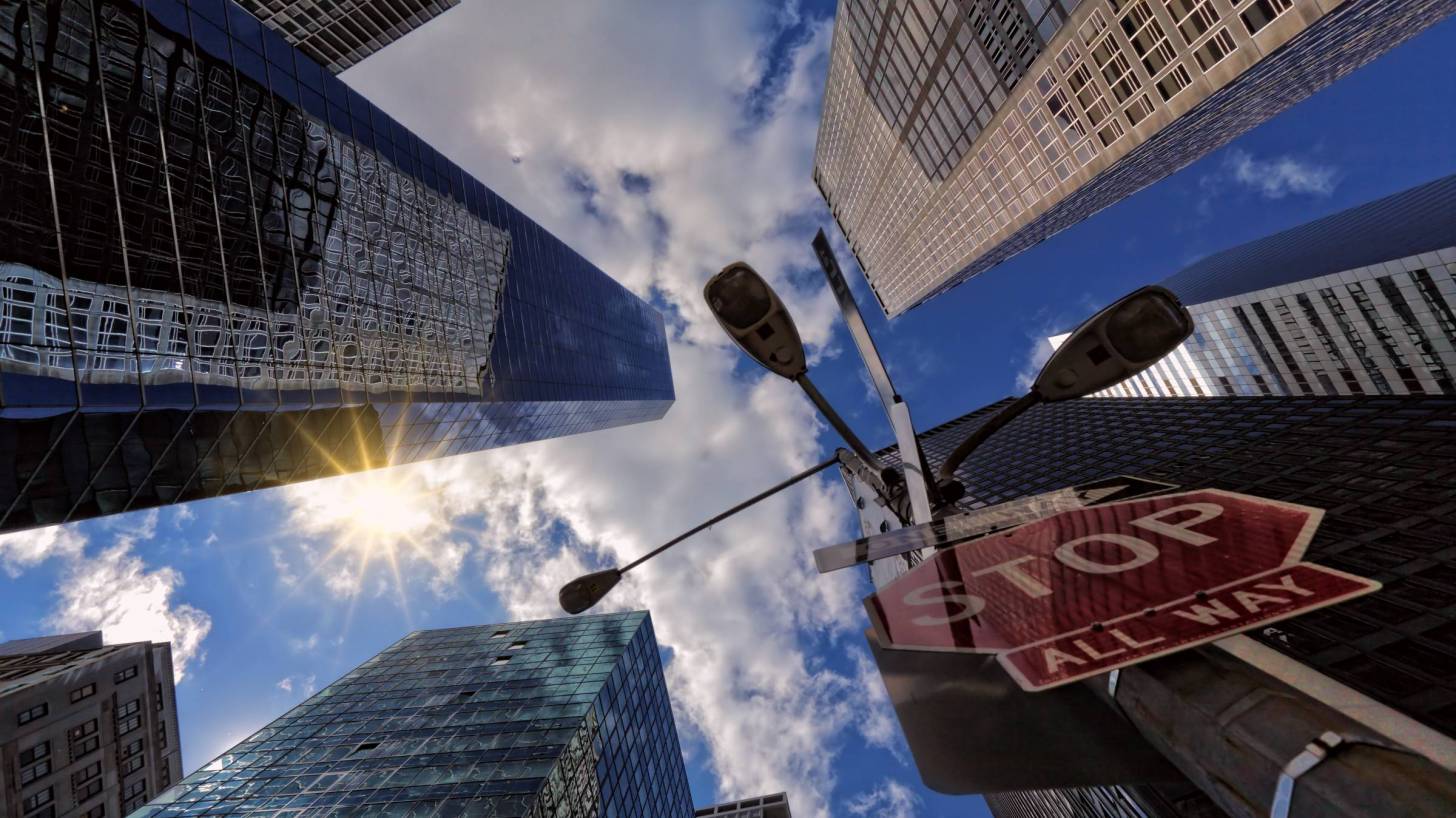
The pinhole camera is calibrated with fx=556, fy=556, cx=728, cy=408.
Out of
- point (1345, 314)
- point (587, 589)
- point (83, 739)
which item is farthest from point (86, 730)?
point (1345, 314)

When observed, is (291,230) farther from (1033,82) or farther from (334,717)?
(1033,82)

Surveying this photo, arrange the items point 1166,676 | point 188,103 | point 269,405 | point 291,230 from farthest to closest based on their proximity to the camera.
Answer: point 291,230 < point 269,405 < point 188,103 < point 1166,676

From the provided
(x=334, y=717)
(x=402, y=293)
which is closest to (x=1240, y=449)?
(x=402, y=293)

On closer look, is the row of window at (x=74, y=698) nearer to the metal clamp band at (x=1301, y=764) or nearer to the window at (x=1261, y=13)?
the metal clamp band at (x=1301, y=764)

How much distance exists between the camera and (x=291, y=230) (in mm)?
22359

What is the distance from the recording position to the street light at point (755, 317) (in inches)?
178

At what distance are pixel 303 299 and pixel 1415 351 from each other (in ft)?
312

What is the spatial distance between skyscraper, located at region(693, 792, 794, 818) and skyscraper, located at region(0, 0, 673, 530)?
8753 cm

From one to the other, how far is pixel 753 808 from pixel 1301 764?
11201 centimetres

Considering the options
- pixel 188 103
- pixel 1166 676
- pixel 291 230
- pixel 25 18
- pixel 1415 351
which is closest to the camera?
pixel 1166 676

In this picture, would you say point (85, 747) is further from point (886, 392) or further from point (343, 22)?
point (343, 22)

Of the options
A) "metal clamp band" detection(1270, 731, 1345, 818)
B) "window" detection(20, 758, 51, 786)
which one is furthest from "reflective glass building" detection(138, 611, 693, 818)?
"metal clamp band" detection(1270, 731, 1345, 818)

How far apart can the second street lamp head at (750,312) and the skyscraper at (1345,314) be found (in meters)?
48.9

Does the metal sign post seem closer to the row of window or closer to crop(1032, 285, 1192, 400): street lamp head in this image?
crop(1032, 285, 1192, 400): street lamp head
